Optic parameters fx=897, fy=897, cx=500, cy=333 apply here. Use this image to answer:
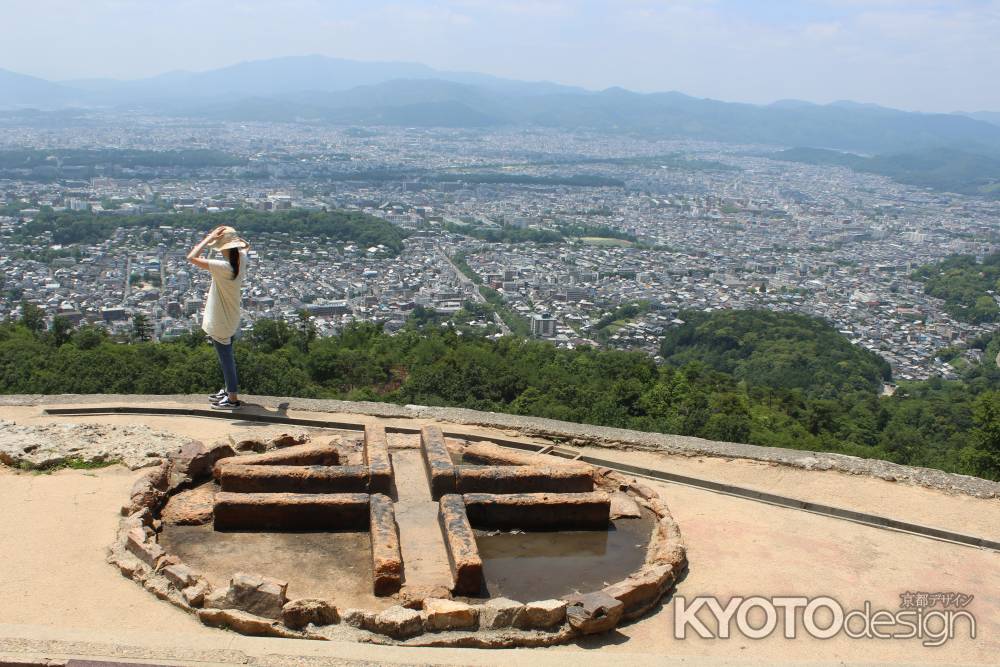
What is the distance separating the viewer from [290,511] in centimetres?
809

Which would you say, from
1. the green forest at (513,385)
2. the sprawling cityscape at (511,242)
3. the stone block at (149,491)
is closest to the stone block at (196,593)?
the stone block at (149,491)

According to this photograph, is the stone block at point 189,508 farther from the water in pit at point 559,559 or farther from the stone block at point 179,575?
the water in pit at point 559,559

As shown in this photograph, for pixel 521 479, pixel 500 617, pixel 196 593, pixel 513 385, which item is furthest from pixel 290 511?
pixel 513 385

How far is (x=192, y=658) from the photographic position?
17.7 ft

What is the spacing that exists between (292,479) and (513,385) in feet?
27.7

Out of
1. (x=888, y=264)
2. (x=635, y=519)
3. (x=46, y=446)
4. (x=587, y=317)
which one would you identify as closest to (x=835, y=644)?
(x=635, y=519)

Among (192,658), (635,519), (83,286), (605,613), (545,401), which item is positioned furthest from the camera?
(83,286)

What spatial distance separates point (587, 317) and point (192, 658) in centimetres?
4645

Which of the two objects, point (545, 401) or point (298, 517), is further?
point (545, 401)

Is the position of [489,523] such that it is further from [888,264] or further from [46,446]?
[888,264]

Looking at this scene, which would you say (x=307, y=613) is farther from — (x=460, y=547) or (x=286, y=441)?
(x=286, y=441)

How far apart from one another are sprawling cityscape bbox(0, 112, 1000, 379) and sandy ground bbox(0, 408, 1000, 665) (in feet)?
90.3

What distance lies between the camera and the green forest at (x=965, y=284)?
5856 centimetres

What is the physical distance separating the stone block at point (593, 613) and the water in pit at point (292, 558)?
4.71ft
